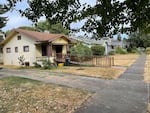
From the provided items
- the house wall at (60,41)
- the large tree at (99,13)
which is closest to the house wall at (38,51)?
the house wall at (60,41)

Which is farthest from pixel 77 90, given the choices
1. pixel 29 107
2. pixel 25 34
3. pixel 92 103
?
pixel 25 34

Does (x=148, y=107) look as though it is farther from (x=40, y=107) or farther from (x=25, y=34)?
(x=25, y=34)

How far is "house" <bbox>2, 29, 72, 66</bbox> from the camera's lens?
77.7 ft

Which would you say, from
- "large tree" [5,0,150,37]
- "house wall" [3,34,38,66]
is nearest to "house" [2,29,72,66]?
"house wall" [3,34,38,66]

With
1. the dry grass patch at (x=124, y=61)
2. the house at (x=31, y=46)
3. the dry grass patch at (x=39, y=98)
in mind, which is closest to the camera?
the dry grass patch at (x=39, y=98)

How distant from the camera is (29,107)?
771 centimetres

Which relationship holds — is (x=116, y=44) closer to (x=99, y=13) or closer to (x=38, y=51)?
(x=38, y=51)

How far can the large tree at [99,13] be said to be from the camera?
3.50 m

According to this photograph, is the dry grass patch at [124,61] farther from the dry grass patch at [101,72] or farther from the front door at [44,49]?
the front door at [44,49]

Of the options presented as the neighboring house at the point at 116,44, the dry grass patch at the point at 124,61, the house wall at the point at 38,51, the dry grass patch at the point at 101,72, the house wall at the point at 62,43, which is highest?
the neighboring house at the point at 116,44

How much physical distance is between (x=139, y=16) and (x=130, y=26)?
0.32m

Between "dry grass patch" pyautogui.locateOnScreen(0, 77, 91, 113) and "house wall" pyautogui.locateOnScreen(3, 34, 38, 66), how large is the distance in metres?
13.3

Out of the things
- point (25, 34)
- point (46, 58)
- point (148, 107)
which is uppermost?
point (25, 34)

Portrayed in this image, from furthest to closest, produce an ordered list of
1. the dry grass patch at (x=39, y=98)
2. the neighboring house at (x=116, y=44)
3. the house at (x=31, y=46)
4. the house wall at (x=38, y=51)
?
1. the neighboring house at (x=116, y=44)
2. the house wall at (x=38, y=51)
3. the house at (x=31, y=46)
4. the dry grass patch at (x=39, y=98)
